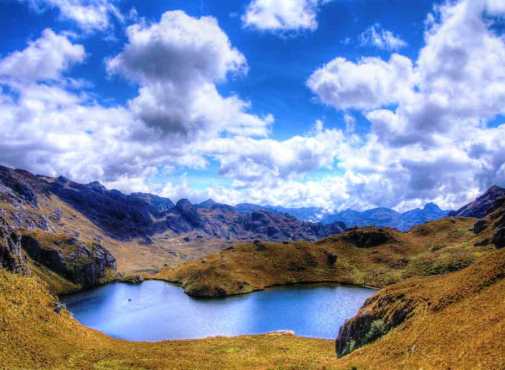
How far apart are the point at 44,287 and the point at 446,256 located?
197232 mm

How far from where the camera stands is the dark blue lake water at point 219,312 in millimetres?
111750

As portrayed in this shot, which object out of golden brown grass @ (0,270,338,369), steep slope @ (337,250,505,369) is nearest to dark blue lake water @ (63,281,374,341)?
golden brown grass @ (0,270,338,369)

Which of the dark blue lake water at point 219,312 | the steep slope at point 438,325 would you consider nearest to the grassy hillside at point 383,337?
the steep slope at point 438,325

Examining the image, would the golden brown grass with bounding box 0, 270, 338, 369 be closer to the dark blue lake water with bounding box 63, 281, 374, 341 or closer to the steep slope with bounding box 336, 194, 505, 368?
the steep slope with bounding box 336, 194, 505, 368

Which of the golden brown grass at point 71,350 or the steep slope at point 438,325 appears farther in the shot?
the golden brown grass at point 71,350

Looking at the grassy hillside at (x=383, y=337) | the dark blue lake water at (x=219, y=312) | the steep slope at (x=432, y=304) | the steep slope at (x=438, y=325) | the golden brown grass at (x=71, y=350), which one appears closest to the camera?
the steep slope at (x=438, y=325)

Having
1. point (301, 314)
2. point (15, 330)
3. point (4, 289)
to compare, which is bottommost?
point (301, 314)

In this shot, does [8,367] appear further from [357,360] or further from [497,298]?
[497,298]

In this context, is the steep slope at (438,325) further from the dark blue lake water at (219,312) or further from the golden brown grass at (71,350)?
the dark blue lake water at (219,312)

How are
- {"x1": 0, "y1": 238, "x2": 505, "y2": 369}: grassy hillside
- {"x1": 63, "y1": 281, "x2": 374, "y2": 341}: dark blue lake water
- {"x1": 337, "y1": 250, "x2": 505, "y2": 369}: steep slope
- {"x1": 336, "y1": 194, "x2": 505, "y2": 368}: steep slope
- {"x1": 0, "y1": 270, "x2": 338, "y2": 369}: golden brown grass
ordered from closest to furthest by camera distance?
1. {"x1": 337, "y1": 250, "x2": 505, "y2": 369}: steep slope
2. {"x1": 0, "y1": 238, "x2": 505, "y2": 369}: grassy hillside
3. {"x1": 336, "y1": 194, "x2": 505, "y2": 368}: steep slope
4. {"x1": 0, "y1": 270, "x2": 338, "y2": 369}: golden brown grass
5. {"x1": 63, "y1": 281, "x2": 374, "y2": 341}: dark blue lake water

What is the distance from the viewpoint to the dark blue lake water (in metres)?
112

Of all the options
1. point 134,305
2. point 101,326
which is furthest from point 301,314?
point 134,305

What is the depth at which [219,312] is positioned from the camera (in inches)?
5586

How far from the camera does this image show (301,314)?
128 m
